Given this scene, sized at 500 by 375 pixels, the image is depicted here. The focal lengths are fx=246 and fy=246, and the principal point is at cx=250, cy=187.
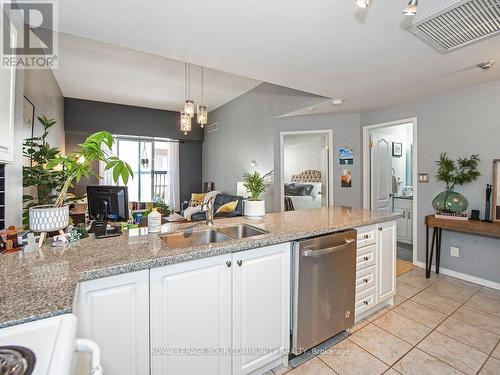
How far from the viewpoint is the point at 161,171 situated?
22.8 feet

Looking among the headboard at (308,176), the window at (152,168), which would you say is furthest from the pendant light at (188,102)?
the headboard at (308,176)

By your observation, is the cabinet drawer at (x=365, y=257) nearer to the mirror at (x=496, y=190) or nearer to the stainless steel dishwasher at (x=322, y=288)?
the stainless steel dishwasher at (x=322, y=288)

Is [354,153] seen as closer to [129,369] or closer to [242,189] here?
[242,189]

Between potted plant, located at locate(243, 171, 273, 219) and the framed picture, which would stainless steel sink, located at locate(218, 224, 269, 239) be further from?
the framed picture

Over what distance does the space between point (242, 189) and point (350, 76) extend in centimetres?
329

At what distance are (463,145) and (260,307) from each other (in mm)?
3254

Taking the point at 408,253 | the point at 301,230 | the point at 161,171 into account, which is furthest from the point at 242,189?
the point at 301,230

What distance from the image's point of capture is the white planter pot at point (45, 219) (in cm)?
129

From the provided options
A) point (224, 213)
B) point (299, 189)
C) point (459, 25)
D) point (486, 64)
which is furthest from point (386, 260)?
point (299, 189)

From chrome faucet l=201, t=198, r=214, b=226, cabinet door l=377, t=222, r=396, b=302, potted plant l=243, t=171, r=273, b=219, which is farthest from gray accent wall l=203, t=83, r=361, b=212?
chrome faucet l=201, t=198, r=214, b=226

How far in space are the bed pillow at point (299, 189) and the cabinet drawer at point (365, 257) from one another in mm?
3348

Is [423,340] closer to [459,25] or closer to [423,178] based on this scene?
[423,178]

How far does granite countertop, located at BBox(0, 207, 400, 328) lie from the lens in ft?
2.64

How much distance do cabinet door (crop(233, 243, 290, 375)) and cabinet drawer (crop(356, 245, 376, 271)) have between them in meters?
0.78
